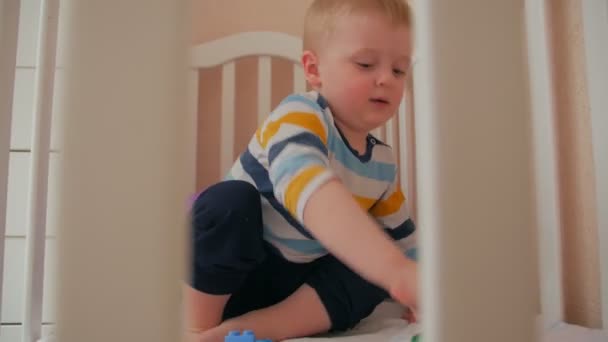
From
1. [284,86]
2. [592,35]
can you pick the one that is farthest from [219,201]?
[284,86]

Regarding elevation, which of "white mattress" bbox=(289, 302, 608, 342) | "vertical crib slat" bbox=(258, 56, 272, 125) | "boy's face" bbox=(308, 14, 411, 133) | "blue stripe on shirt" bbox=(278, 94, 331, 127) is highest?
"vertical crib slat" bbox=(258, 56, 272, 125)

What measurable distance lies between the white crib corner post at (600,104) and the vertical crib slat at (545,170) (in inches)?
2.4

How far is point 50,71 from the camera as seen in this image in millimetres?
600

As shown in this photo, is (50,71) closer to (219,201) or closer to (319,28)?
(219,201)

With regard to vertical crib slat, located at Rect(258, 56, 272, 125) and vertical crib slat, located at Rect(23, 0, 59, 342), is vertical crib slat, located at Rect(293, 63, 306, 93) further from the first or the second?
vertical crib slat, located at Rect(23, 0, 59, 342)

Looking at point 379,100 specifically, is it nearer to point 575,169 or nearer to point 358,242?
point 575,169

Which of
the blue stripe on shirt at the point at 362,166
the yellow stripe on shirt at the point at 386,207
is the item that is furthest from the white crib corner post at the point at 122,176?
the yellow stripe on shirt at the point at 386,207

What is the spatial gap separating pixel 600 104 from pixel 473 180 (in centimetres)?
45

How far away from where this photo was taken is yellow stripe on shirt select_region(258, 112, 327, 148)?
57 centimetres

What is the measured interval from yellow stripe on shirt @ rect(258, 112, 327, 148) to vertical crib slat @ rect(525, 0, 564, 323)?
0.27 metres

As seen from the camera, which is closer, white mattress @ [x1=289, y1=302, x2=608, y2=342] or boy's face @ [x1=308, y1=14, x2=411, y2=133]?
white mattress @ [x1=289, y1=302, x2=608, y2=342]

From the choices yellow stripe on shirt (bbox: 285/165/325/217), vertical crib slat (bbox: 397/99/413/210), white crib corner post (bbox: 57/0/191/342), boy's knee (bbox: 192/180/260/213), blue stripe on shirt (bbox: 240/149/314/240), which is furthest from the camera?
vertical crib slat (bbox: 397/99/413/210)

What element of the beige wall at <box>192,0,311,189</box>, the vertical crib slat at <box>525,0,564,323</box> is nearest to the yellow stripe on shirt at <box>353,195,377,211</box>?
the vertical crib slat at <box>525,0,564,323</box>

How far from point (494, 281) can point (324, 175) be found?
193 mm
